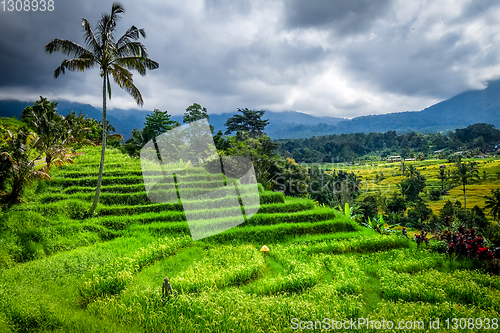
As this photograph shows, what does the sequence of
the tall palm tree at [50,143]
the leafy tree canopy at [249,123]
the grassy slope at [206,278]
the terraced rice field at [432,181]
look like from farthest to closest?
the terraced rice field at [432,181]
the leafy tree canopy at [249,123]
the tall palm tree at [50,143]
the grassy slope at [206,278]

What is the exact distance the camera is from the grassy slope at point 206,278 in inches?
179

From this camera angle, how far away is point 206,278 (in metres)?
6.02

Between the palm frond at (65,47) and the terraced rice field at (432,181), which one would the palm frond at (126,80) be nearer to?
the palm frond at (65,47)

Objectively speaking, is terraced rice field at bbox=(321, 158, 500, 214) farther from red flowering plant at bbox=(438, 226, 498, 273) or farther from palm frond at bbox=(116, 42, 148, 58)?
palm frond at bbox=(116, 42, 148, 58)

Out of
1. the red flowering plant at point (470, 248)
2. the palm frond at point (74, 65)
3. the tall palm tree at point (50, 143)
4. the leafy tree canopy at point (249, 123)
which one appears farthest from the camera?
the leafy tree canopy at point (249, 123)

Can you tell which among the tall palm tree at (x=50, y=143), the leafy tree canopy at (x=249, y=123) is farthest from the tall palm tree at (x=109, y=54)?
the leafy tree canopy at (x=249, y=123)

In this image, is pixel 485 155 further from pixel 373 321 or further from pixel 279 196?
pixel 373 321

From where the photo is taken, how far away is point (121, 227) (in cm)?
950

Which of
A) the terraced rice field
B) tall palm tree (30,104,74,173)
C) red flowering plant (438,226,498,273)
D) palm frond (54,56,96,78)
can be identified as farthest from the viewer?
the terraced rice field

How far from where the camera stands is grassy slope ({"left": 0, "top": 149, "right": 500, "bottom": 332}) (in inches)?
179

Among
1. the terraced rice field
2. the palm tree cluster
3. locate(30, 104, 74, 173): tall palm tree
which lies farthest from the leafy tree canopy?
the terraced rice field

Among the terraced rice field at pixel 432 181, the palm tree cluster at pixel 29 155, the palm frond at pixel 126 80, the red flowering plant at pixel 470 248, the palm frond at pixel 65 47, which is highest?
the palm frond at pixel 65 47

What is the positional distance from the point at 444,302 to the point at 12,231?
465 inches

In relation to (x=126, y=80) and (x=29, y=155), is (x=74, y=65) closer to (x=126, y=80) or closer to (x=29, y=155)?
(x=126, y=80)
